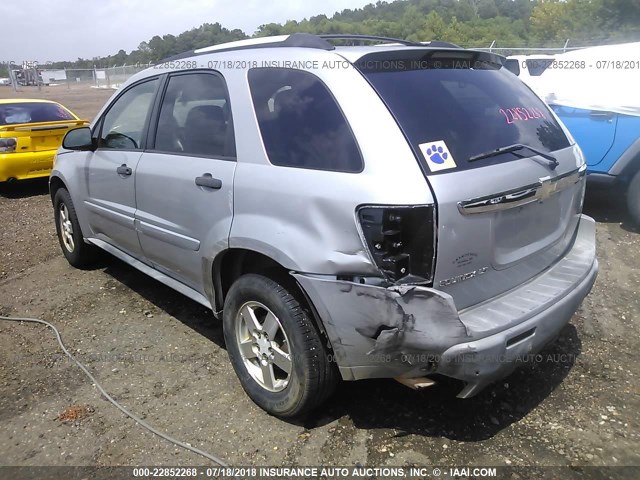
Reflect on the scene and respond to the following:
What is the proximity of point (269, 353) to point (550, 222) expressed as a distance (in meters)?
1.60

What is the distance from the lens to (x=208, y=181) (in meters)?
2.91

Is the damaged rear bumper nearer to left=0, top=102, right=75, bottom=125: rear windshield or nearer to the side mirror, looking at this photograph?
the side mirror

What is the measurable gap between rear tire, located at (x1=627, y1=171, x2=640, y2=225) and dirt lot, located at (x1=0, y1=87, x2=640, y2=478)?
180 centimetres

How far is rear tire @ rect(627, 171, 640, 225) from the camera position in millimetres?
5578

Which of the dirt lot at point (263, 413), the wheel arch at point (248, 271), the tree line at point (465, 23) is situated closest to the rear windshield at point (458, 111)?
the wheel arch at point (248, 271)

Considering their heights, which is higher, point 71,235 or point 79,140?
point 79,140

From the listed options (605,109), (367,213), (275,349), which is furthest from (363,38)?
(605,109)

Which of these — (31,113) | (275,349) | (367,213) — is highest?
(31,113)

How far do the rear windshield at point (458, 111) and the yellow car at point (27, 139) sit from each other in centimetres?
719

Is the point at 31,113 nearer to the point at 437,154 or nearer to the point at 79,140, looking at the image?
the point at 79,140

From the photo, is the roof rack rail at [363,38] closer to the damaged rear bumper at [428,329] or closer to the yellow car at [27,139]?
the damaged rear bumper at [428,329]

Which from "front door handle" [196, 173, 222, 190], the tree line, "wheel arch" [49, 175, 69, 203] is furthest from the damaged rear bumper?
the tree line

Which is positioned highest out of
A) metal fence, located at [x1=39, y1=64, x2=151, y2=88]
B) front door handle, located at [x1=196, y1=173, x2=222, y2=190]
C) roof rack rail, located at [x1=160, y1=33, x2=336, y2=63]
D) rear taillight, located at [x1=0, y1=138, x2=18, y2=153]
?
metal fence, located at [x1=39, y1=64, x2=151, y2=88]

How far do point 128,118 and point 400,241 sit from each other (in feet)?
8.77
